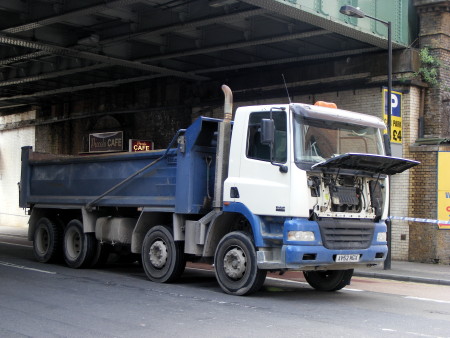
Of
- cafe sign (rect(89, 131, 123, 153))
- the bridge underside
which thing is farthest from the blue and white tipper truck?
cafe sign (rect(89, 131, 123, 153))

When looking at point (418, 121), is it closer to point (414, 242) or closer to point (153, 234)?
point (414, 242)

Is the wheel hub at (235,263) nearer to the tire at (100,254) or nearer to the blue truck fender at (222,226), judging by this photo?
the blue truck fender at (222,226)

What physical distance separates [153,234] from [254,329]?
15.3 ft

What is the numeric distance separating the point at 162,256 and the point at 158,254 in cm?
12

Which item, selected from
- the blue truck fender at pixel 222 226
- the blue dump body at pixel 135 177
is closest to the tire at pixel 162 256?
the blue dump body at pixel 135 177

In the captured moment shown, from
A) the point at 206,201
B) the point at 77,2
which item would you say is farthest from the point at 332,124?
the point at 77,2

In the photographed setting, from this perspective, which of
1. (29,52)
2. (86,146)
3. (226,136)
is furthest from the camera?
(86,146)

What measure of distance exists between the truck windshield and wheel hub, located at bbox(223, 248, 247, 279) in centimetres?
182

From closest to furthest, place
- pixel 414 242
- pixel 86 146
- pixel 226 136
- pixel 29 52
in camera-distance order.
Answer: pixel 226 136 < pixel 414 242 < pixel 29 52 < pixel 86 146

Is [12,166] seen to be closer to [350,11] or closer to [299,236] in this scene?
[350,11]

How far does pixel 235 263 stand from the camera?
10.7 m

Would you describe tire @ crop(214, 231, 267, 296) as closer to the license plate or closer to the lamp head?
the license plate

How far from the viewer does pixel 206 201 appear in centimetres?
1167

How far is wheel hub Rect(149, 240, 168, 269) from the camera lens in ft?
39.7
